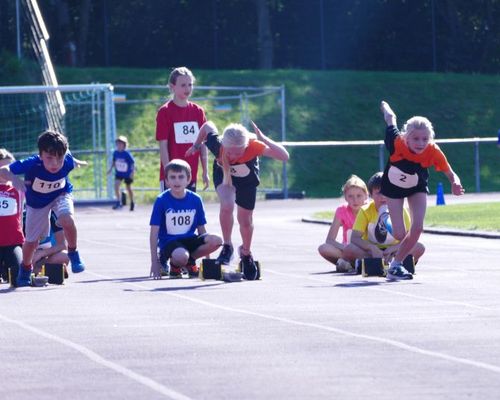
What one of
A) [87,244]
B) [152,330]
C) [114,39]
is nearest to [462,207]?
[87,244]

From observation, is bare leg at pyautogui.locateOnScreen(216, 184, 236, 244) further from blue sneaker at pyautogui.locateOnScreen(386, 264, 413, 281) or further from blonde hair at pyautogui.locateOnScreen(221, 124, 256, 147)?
blue sneaker at pyautogui.locateOnScreen(386, 264, 413, 281)

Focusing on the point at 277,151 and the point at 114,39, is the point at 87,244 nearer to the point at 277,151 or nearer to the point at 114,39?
the point at 277,151

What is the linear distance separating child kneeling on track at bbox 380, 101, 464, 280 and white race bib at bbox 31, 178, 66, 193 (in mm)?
3033

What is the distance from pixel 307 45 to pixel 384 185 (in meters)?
38.6

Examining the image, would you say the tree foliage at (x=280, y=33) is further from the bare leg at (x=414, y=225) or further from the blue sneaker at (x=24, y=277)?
the bare leg at (x=414, y=225)

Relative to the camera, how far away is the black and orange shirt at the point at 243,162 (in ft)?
49.1

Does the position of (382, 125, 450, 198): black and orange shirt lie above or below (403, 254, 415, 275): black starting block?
above

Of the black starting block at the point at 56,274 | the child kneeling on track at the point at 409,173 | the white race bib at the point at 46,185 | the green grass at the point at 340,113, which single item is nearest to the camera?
the white race bib at the point at 46,185

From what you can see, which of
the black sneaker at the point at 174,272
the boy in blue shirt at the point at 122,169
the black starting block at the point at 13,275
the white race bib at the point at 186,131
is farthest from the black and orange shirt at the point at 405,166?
the boy in blue shirt at the point at 122,169

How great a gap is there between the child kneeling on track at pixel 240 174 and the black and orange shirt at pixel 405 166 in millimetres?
1055

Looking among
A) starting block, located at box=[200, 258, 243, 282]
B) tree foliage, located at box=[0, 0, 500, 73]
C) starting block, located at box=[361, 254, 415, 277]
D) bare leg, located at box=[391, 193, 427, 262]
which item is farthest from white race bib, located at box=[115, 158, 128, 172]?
bare leg, located at box=[391, 193, 427, 262]

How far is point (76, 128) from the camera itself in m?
40.7

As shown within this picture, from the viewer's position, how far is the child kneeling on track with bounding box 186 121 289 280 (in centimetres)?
1498

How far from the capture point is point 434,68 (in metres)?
54.2
